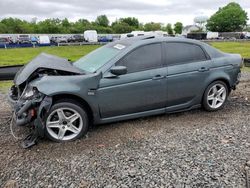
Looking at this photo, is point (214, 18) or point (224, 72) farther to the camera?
point (214, 18)

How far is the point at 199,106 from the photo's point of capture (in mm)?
5309

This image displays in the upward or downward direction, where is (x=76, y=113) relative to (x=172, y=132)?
upward

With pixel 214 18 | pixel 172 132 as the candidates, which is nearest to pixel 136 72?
pixel 172 132

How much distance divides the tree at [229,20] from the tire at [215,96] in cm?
11611

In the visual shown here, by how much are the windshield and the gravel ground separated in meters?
1.08

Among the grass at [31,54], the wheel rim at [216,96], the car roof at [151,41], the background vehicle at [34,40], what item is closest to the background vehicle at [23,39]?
the background vehicle at [34,40]

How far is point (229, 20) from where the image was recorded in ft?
363

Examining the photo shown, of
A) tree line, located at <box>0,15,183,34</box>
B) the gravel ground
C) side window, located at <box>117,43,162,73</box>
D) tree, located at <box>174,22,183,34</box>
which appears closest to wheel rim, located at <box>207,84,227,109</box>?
the gravel ground

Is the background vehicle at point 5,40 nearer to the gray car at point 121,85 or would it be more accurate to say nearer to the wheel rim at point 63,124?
the gray car at point 121,85

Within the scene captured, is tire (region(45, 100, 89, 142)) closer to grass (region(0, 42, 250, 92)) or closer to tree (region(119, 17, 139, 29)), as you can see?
grass (region(0, 42, 250, 92))

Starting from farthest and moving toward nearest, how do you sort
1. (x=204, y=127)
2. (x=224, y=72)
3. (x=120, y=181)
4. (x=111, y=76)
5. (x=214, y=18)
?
(x=214, y=18), (x=224, y=72), (x=204, y=127), (x=111, y=76), (x=120, y=181)

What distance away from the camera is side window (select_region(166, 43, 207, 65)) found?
492cm

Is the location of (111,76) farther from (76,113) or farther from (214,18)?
(214,18)

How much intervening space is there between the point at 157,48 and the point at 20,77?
240 centimetres
